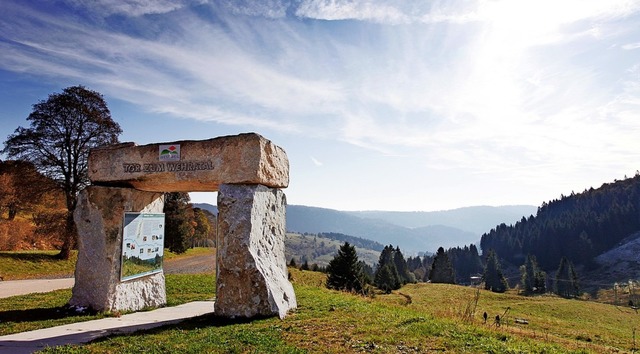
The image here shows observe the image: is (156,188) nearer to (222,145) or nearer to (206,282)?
(222,145)

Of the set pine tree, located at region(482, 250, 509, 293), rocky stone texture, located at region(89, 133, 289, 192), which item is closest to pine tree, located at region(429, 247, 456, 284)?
pine tree, located at region(482, 250, 509, 293)

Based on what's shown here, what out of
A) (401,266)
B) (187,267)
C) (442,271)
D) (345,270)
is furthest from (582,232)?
(187,267)

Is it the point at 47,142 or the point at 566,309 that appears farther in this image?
the point at 566,309

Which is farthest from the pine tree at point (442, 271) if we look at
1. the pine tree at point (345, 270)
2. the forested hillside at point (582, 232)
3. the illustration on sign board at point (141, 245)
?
the illustration on sign board at point (141, 245)

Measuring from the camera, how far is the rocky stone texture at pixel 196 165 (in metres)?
11.6

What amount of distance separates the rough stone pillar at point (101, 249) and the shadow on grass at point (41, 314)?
291mm

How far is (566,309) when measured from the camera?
162 ft

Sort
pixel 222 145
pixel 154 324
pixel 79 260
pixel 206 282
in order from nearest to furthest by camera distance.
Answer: pixel 154 324 → pixel 222 145 → pixel 79 260 → pixel 206 282

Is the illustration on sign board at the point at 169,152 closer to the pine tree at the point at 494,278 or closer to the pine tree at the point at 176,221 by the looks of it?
the pine tree at the point at 176,221

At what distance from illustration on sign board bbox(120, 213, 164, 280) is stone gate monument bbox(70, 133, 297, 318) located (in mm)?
55

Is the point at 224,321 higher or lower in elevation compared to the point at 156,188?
lower

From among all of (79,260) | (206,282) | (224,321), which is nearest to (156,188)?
(79,260)

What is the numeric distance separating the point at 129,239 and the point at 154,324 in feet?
11.8

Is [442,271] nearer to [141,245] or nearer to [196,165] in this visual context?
[141,245]
